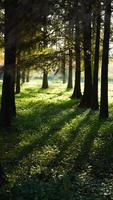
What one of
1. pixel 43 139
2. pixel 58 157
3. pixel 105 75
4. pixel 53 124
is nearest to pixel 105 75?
pixel 105 75

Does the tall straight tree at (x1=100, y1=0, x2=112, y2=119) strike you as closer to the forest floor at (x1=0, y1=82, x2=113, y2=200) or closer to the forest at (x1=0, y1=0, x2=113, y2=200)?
the forest at (x1=0, y1=0, x2=113, y2=200)

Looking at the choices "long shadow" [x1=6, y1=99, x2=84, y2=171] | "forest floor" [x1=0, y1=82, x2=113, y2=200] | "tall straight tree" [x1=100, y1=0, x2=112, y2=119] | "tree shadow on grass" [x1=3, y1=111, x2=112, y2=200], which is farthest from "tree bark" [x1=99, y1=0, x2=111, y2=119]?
"tree shadow on grass" [x1=3, y1=111, x2=112, y2=200]

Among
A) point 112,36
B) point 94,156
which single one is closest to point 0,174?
point 94,156

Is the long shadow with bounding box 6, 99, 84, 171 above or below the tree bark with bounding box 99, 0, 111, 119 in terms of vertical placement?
below

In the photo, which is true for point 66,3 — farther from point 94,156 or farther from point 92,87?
point 92,87

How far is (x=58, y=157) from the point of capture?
53.4ft

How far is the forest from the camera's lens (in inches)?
456

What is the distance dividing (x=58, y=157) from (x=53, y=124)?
6.27 meters

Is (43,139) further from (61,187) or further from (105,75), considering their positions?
(61,187)

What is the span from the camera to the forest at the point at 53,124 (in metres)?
11.6

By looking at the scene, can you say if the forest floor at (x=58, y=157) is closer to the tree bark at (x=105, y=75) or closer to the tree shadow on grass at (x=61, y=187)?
the tree shadow on grass at (x=61, y=187)

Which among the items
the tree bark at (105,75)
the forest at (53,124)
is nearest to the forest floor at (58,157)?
the forest at (53,124)

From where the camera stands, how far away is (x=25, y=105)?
30.7m

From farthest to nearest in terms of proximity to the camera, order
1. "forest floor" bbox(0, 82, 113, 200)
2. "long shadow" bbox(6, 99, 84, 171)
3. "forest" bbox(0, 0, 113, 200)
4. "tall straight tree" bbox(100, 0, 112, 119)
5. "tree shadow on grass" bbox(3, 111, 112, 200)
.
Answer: "tall straight tree" bbox(100, 0, 112, 119)
"long shadow" bbox(6, 99, 84, 171)
"forest" bbox(0, 0, 113, 200)
"forest floor" bbox(0, 82, 113, 200)
"tree shadow on grass" bbox(3, 111, 112, 200)
